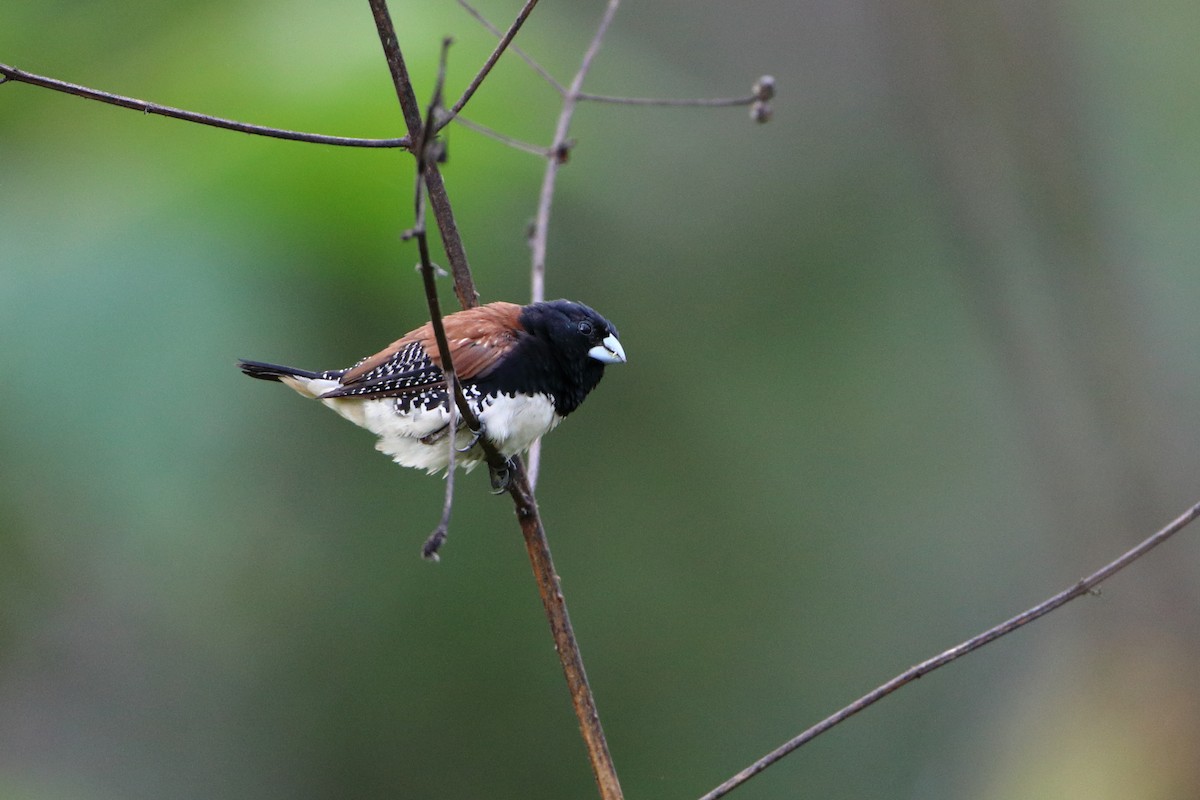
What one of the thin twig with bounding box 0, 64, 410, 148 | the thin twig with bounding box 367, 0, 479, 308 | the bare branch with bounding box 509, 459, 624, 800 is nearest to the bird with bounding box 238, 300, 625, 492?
the thin twig with bounding box 367, 0, 479, 308

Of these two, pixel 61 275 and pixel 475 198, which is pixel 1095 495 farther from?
pixel 61 275

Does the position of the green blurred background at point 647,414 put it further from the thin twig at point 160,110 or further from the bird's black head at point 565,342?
the thin twig at point 160,110

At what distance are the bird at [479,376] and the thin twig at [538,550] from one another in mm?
478

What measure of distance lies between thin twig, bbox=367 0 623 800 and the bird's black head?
1.92ft

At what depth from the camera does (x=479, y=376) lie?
8.75 feet

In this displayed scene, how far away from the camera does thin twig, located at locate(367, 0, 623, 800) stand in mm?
1698

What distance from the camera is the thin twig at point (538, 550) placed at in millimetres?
1698

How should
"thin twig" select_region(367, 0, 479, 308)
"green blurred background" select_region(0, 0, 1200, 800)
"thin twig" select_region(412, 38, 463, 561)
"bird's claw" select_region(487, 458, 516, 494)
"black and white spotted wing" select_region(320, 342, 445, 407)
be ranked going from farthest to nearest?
"green blurred background" select_region(0, 0, 1200, 800) → "black and white spotted wing" select_region(320, 342, 445, 407) → "bird's claw" select_region(487, 458, 516, 494) → "thin twig" select_region(367, 0, 479, 308) → "thin twig" select_region(412, 38, 463, 561)

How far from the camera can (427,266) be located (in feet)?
4.50

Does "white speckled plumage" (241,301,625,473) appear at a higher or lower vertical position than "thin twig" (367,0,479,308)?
lower

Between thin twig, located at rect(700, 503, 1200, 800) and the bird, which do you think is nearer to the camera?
thin twig, located at rect(700, 503, 1200, 800)

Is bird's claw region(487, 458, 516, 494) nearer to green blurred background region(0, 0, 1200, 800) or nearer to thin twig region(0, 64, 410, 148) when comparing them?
thin twig region(0, 64, 410, 148)

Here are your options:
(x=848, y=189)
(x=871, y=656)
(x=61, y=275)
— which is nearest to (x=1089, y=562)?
(x=871, y=656)

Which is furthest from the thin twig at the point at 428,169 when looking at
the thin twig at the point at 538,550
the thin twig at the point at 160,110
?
the thin twig at the point at 160,110
